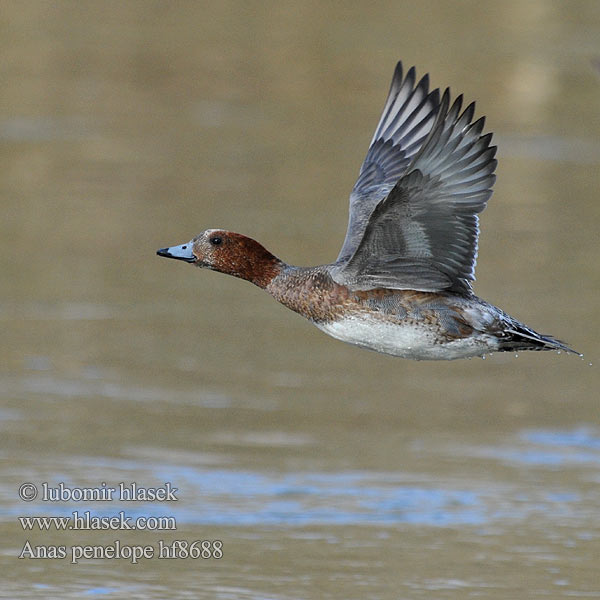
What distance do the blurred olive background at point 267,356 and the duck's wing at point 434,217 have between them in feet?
5.45

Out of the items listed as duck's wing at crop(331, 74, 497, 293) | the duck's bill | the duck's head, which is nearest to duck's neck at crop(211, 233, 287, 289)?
the duck's head

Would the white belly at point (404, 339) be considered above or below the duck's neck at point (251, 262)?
below

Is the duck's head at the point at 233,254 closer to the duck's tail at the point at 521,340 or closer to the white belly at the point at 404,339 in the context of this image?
the white belly at the point at 404,339

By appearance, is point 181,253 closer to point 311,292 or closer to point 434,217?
point 311,292

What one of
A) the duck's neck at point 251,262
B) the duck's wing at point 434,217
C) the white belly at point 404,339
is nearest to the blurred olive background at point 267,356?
the white belly at point 404,339

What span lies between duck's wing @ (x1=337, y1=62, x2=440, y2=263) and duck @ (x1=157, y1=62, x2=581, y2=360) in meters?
0.32

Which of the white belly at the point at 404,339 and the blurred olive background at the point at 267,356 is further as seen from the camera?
the blurred olive background at the point at 267,356

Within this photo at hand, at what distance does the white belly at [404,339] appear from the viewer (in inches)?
230

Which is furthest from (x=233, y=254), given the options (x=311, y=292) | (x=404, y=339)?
(x=404, y=339)

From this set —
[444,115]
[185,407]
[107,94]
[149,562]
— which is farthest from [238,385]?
[107,94]

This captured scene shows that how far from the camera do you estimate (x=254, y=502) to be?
7.56 m

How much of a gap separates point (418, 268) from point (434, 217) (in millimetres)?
288

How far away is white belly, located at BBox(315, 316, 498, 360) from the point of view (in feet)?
19.2

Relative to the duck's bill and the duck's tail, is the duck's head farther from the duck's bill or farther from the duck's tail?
the duck's tail
